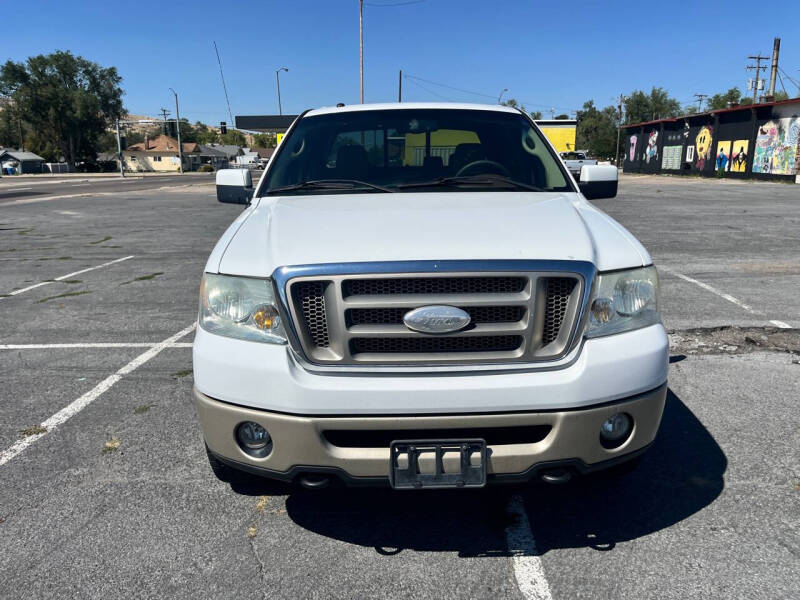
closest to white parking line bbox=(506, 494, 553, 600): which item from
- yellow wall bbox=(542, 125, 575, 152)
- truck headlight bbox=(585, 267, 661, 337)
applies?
truck headlight bbox=(585, 267, 661, 337)

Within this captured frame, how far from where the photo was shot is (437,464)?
2316 millimetres

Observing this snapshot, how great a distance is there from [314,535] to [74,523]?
107 centimetres

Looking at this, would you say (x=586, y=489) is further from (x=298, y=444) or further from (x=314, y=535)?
(x=298, y=444)

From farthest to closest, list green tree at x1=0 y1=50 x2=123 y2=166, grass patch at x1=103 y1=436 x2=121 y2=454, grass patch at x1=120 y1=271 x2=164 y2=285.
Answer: green tree at x1=0 y1=50 x2=123 y2=166 < grass patch at x1=120 y1=271 x2=164 y2=285 < grass patch at x1=103 y1=436 x2=121 y2=454

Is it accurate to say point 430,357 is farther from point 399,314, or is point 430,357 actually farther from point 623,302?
point 623,302

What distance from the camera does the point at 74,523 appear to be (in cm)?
284

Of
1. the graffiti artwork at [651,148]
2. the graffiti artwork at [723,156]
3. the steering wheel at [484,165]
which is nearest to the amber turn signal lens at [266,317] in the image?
the steering wheel at [484,165]

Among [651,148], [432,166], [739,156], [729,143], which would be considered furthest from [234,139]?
[432,166]

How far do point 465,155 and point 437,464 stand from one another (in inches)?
88.0

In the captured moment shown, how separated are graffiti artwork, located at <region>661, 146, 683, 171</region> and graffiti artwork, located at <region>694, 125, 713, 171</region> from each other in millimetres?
3001

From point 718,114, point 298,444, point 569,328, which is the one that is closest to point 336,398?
point 298,444

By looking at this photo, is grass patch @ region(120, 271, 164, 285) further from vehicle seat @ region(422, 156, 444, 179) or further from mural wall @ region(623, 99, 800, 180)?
mural wall @ region(623, 99, 800, 180)

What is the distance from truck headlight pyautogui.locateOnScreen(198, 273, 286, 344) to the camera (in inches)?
96.8

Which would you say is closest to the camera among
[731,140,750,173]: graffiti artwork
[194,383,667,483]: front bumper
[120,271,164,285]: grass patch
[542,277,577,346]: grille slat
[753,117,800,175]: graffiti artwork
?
[194,383,667,483]: front bumper
